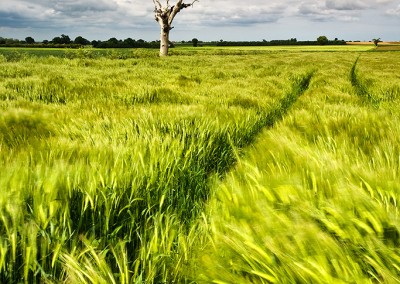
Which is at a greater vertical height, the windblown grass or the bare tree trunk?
the bare tree trunk

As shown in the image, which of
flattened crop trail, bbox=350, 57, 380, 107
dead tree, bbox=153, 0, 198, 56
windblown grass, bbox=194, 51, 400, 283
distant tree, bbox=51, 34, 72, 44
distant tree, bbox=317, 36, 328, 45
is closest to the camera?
windblown grass, bbox=194, 51, 400, 283

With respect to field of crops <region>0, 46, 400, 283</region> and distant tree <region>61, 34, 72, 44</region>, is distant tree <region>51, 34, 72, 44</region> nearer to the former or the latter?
distant tree <region>61, 34, 72, 44</region>

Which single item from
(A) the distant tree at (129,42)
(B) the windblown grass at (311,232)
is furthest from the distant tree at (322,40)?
(B) the windblown grass at (311,232)

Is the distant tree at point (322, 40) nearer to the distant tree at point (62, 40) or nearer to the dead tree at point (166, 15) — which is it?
the distant tree at point (62, 40)

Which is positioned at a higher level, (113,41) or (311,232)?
(113,41)

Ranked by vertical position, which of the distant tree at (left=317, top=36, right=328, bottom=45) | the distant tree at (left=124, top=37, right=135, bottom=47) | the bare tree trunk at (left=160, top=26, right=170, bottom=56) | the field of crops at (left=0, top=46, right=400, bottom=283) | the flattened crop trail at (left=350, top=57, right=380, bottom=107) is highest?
the distant tree at (left=317, top=36, right=328, bottom=45)

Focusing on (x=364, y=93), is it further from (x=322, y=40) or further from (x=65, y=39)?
(x=322, y=40)

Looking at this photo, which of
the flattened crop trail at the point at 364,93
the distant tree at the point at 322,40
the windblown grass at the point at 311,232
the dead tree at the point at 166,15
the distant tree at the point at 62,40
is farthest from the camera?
the distant tree at the point at 322,40

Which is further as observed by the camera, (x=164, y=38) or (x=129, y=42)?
(x=129, y=42)

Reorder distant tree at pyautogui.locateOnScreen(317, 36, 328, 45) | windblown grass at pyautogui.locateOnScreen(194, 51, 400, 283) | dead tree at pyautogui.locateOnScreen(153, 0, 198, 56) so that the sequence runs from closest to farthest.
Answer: windblown grass at pyautogui.locateOnScreen(194, 51, 400, 283), dead tree at pyautogui.locateOnScreen(153, 0, 198, 56), distant tree at pyautogui.locateOnScreen(317, 36, 328, 45)

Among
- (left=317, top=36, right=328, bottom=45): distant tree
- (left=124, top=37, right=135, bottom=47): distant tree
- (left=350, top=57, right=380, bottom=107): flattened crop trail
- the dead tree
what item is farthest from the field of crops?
(left=317, top=36, right=328, bottom=45): distant tree

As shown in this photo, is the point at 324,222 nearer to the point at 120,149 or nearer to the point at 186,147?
the point at 120,149

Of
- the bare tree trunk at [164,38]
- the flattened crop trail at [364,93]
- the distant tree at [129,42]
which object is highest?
the distant tree at [129,42]

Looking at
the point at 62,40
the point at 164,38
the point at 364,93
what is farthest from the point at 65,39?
the point at 364,93
